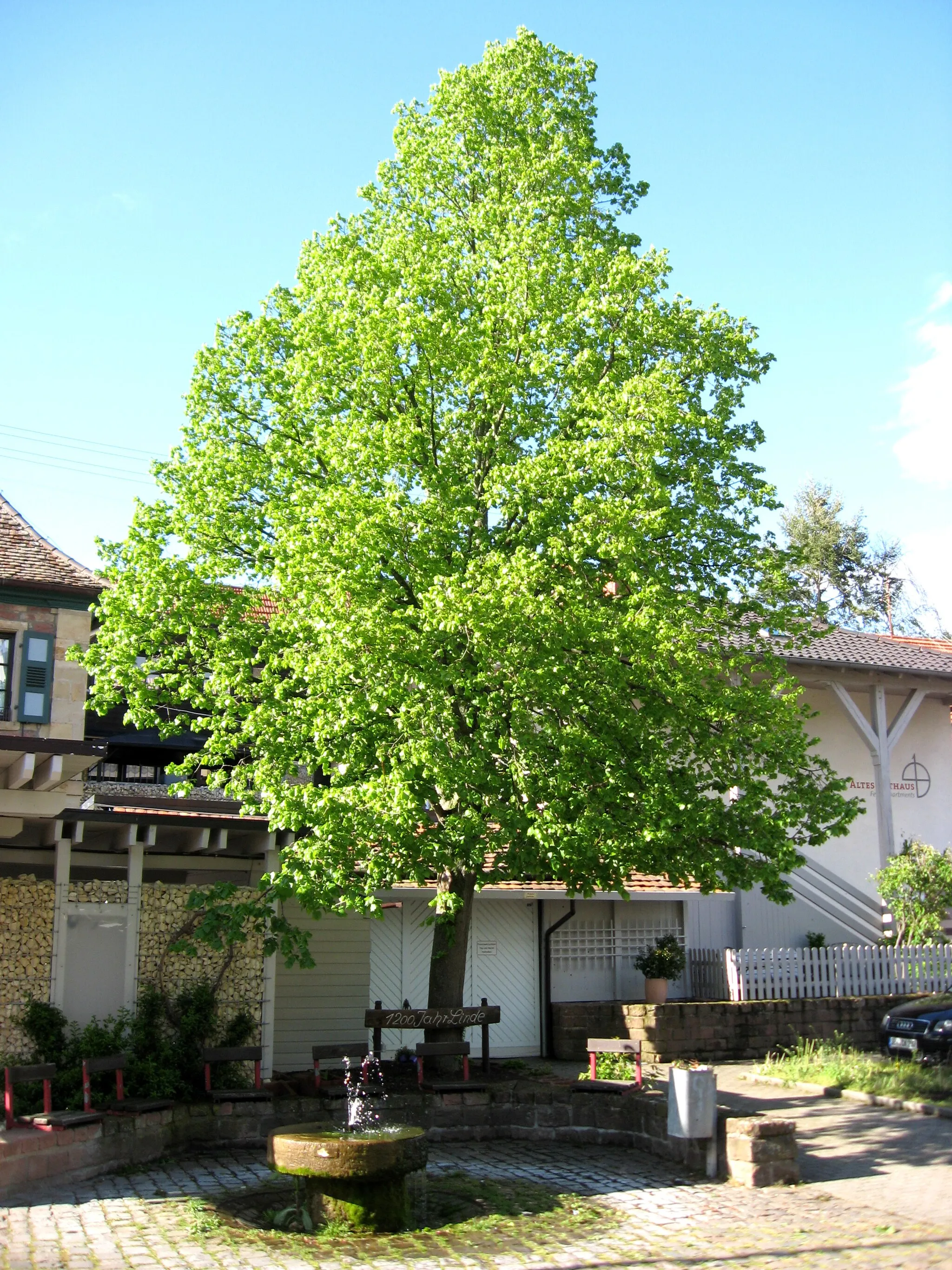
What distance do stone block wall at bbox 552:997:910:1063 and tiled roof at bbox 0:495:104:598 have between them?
33.2 ft

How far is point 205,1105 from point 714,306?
1112 cm

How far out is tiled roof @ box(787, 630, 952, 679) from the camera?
2461cm

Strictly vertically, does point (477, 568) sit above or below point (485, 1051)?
above

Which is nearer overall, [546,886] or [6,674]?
[6,674]

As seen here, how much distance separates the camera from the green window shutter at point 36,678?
16.5 metres

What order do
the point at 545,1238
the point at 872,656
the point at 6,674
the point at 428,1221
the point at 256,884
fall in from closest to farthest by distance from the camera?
the point at 545,1238 < the point at 428,1221 < the point at 256,884 < the point at 6,674 < the point at 872,656

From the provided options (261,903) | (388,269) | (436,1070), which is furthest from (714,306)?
(436,1070)

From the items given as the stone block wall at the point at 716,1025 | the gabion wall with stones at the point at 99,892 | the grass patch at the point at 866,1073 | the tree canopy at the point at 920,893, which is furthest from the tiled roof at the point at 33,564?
the tree canopy at the point at 920,893

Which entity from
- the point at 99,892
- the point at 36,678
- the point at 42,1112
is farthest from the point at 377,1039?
the point at 36,678

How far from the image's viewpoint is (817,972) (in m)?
20.0

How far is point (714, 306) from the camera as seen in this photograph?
48.3 feet

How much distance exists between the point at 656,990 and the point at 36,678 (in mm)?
11051

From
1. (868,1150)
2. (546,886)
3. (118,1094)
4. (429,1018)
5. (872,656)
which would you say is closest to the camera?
(868,1150)

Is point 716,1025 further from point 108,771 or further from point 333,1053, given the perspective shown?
point 108,771
